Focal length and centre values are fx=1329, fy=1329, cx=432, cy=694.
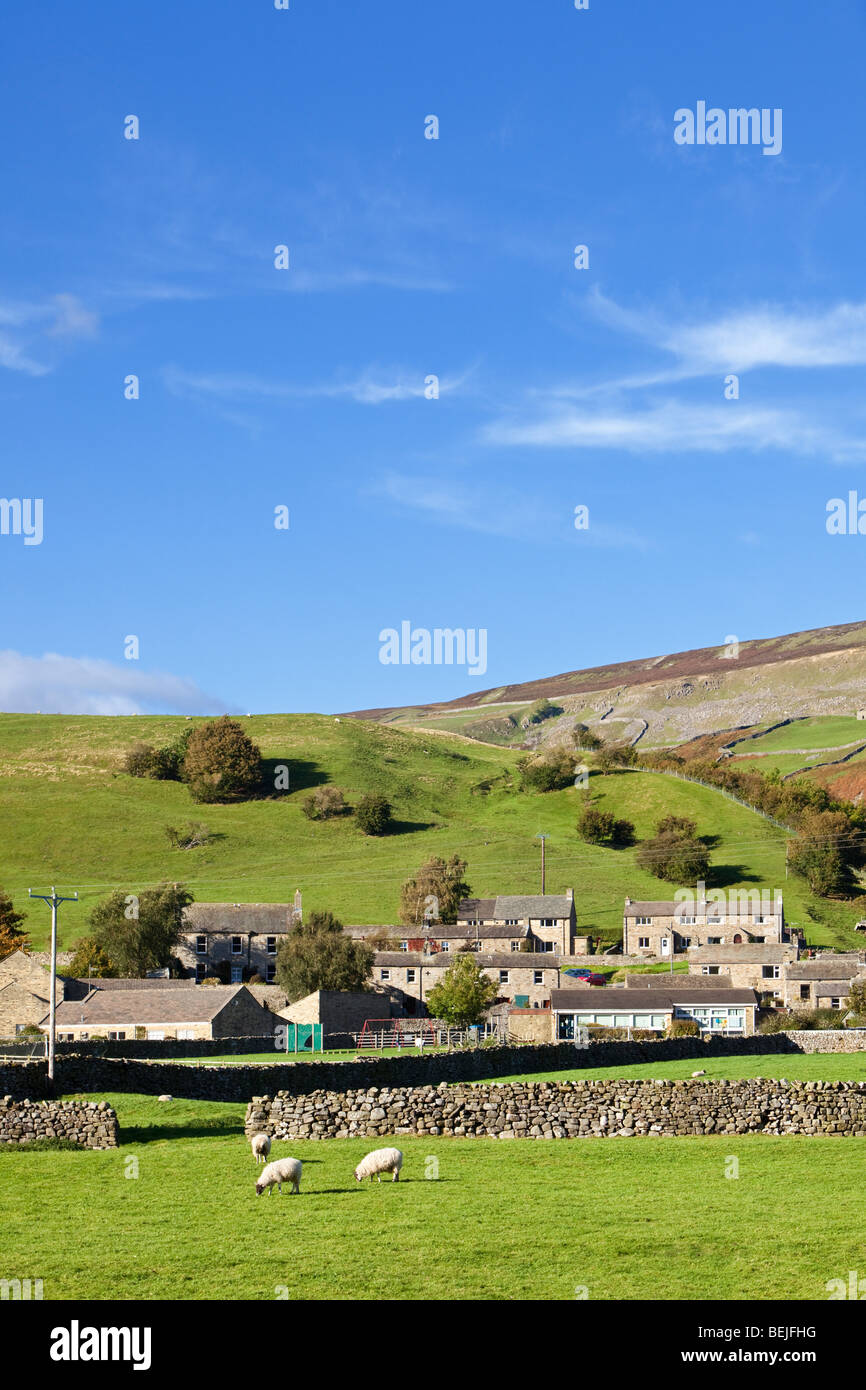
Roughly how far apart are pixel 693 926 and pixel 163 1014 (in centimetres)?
5360

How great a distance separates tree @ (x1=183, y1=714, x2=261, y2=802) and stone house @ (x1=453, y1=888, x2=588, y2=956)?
48128mm

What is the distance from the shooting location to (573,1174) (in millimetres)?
22672

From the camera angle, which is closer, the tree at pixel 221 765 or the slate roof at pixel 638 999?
the slate roof at pixel 638 999

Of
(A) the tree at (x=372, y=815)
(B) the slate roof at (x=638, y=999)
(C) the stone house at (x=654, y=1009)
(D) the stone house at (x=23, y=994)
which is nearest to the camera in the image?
(D) the stone house at (x=23, y=994)

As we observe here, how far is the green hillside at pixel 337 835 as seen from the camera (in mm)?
117750

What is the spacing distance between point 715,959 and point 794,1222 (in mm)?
81433

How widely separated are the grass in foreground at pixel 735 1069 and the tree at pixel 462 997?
23843 millimetres

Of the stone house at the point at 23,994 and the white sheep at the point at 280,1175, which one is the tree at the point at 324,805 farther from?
the white sheep at the point at 280,1175

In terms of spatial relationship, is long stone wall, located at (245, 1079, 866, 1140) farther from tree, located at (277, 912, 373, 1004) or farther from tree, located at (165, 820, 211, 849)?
tree, located at (165, 820, 211, 849)

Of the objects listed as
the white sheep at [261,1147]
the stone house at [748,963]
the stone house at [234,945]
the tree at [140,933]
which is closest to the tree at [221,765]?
the stone house at [234,945]

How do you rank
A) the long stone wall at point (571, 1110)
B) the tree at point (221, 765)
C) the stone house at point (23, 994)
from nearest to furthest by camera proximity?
1. the long stone wall at point (571, 1110)
2. the stone house at point (23, 994)
3. the tree at point (221, 765)

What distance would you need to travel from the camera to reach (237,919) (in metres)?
104
